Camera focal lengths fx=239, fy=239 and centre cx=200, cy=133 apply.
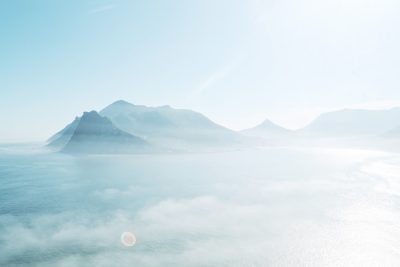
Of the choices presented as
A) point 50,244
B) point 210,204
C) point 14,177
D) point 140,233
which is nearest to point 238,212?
point 210,204

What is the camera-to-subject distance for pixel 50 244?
42625 mm

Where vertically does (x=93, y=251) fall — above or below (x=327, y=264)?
above

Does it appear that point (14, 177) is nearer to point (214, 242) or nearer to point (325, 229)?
point (214, 242)

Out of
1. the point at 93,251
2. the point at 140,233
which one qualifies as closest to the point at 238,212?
the point at 140,233

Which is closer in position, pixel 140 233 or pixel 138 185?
pixel 140 233

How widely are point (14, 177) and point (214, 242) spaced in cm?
11175

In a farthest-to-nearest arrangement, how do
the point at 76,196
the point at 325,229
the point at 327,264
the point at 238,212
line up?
the point at 76,196 < the point at 238,212 < the point at 325,229 < the point at 327,264

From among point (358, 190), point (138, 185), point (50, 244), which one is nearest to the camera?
point (50, 244)

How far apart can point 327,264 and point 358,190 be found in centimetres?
6335

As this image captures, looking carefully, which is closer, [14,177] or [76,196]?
[76,196]

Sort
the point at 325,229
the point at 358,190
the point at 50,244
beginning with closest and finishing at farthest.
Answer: the point at 50,244
the point at 325,229
the point at 358,190

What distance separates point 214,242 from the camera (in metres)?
44.3

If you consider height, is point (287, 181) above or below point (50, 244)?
below

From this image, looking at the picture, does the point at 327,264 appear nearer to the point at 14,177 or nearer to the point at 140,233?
the point at 140,233
